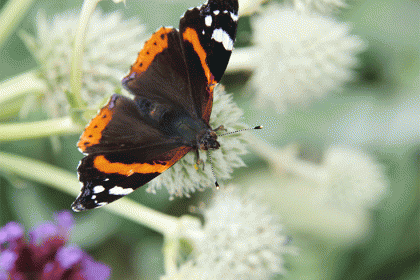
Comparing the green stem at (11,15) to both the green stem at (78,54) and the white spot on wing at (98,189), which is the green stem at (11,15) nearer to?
the green stem at (78,54)

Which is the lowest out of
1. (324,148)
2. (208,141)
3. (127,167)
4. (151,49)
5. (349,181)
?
(127,167)

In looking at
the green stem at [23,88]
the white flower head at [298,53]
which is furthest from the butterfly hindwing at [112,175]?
the white flower head at [298,53]

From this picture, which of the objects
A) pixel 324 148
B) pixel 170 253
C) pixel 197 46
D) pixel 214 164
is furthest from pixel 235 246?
pixel 324 148

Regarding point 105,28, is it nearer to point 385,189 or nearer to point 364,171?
point 364,171

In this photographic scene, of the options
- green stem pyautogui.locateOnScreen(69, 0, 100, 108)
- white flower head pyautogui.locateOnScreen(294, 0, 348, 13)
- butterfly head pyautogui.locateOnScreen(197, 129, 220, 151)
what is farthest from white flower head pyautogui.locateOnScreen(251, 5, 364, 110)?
green stem pyautogui.locateOnScreen(69, 0, 100, 108)

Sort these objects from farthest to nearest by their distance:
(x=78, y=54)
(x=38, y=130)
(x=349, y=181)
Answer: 1. (x=349, y=181)
2. (x=38, y=130)
3. (x=78, y=54)

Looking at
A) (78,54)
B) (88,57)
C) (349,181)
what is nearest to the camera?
(78,54)

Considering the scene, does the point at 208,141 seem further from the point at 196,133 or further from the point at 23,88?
the point at 23,88

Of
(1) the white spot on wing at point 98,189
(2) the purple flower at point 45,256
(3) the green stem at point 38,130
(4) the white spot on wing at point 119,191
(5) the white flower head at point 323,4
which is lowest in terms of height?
(2) the purple flower at point 45,256
